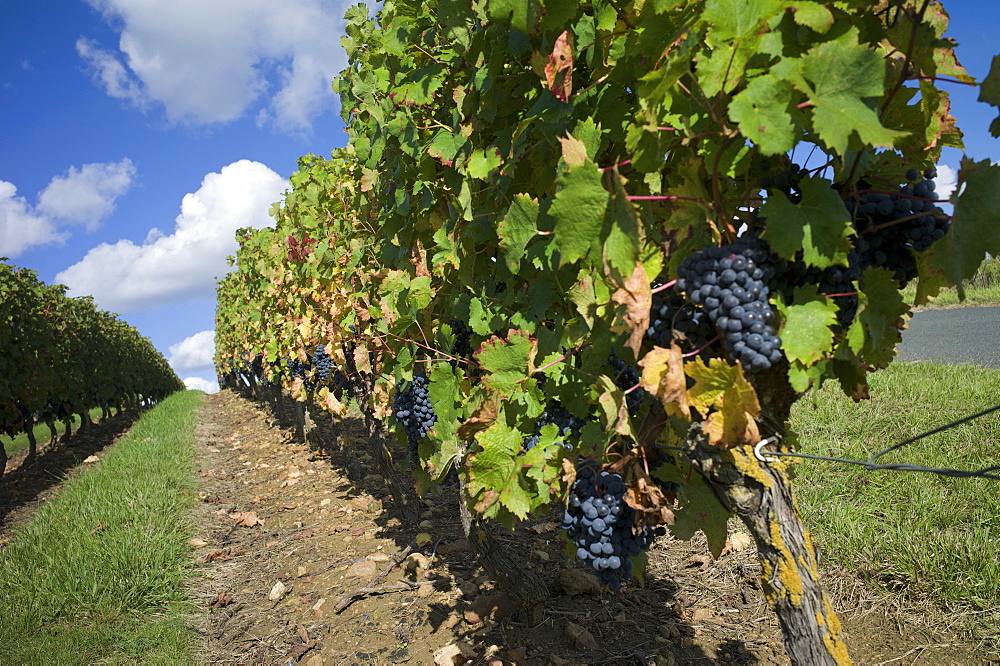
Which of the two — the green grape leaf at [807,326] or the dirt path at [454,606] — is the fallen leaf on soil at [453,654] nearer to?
the dirt path at [454,606]

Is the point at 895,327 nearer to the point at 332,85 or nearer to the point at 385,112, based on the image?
the point at 385,112

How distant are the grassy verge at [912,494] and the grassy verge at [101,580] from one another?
423cm

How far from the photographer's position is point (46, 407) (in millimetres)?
12812

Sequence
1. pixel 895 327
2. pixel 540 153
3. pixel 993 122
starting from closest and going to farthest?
pixel 993 122 → pixel 895 327 → pixel 540 153

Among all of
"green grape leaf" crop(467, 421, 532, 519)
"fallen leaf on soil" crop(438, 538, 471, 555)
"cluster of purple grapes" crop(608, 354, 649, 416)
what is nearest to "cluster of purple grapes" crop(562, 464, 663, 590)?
"green grape leaf" crop(467, 421, 532, 519)

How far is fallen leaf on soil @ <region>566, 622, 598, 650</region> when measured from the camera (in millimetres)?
2986

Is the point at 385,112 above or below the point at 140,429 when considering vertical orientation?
above

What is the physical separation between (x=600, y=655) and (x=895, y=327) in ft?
7.17

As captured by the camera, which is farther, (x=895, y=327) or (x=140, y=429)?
(x=140, y=429)

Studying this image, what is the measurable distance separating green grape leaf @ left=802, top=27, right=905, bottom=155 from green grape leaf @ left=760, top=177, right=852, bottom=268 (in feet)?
0.41

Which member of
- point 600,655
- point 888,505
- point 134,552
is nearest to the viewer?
point 600,655

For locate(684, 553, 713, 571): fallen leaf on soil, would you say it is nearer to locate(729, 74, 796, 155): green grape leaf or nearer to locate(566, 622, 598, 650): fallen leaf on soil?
locate(566, 622, 598, 650): fallen leaf on soil

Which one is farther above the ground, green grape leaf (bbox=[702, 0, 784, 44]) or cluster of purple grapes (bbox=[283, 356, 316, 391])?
green grape leaf (bbox=[702, 0, 784, 44])

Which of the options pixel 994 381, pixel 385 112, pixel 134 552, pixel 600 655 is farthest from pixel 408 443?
pixel 994 381
